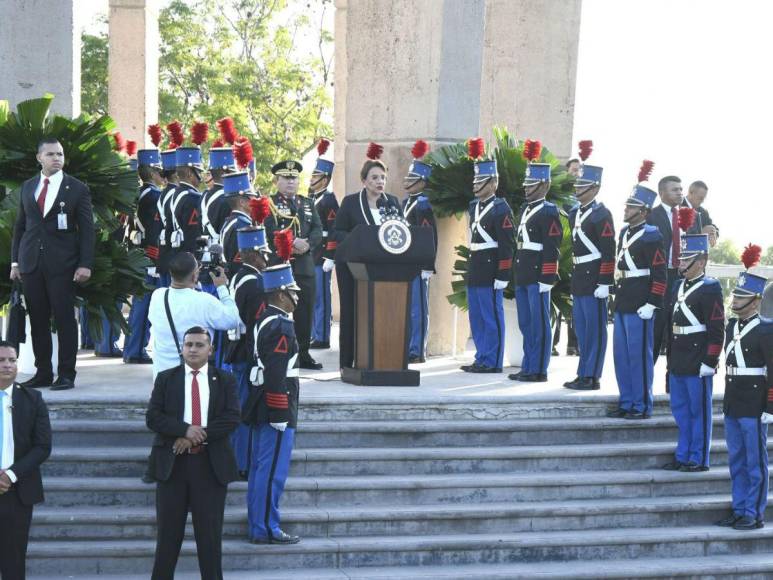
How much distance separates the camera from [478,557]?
934cm

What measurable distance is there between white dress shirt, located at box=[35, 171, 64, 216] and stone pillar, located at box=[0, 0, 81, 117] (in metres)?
2.55

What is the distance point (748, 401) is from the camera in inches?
382

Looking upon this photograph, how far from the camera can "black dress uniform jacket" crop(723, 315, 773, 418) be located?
382 inches

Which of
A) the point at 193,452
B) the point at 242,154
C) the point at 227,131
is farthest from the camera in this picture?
the point at 227,131

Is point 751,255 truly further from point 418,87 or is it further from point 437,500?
point 418,87

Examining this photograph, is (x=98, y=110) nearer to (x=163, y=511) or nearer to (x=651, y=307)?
(x=651, y=307)

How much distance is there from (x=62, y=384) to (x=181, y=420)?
2445mm

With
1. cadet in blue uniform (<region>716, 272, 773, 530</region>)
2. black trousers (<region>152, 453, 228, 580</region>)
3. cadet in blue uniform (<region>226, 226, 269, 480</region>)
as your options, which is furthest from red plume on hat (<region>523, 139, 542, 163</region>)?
black trousers (<region>152, 453, 228, 580</region>)

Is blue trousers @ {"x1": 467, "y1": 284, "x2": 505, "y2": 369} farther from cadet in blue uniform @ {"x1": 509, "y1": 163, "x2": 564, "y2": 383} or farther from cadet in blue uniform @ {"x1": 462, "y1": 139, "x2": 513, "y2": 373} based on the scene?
cadet in blue uniform @ {"x1": 509, "y1": 163, "x2": 564, "y2": 383}

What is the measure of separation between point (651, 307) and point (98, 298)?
13.7 feet

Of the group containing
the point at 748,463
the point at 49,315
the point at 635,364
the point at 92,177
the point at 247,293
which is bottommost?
the point at 748,463

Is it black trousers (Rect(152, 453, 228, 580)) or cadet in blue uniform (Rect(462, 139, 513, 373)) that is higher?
cadet in blue uniform (Rect(462, 139, 513, 373))

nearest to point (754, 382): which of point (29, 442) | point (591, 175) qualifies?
point (591, 175)

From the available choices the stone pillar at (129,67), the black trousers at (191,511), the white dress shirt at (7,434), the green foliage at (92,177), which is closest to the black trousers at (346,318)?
the green foliage at (92,177)
